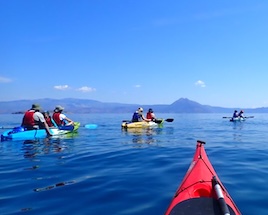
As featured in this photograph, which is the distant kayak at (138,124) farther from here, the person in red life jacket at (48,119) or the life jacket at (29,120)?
the life jacket at (29,120)

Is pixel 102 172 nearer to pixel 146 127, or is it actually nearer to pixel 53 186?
pixel 53 186

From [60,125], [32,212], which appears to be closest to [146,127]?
[60,125]

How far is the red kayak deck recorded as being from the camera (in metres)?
3.59

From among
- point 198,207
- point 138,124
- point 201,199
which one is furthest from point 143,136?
point 198,207

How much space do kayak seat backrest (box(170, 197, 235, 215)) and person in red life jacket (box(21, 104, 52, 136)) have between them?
44.1 feet

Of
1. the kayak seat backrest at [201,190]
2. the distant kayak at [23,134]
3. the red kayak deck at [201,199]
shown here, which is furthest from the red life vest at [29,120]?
the kayak seat backrest at [201,190]

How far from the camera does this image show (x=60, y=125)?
20031 millimetres

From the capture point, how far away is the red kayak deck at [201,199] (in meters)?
3.59

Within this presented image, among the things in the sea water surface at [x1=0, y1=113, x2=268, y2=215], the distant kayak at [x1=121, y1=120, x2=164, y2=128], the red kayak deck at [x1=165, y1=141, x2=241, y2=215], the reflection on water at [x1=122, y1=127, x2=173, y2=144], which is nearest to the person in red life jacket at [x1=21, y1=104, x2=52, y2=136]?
the sea water surface at [x1=0, y1=113, x2=268, y2=215]

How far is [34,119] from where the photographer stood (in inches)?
638

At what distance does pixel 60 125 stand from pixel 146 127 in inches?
311

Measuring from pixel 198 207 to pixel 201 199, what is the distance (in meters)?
0.23

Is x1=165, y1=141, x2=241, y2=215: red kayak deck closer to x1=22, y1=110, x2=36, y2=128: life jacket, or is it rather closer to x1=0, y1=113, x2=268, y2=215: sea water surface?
x1=0, y1=113, x2=268, y2=215: sea water surface

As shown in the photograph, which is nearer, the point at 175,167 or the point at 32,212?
the point at 32,212
